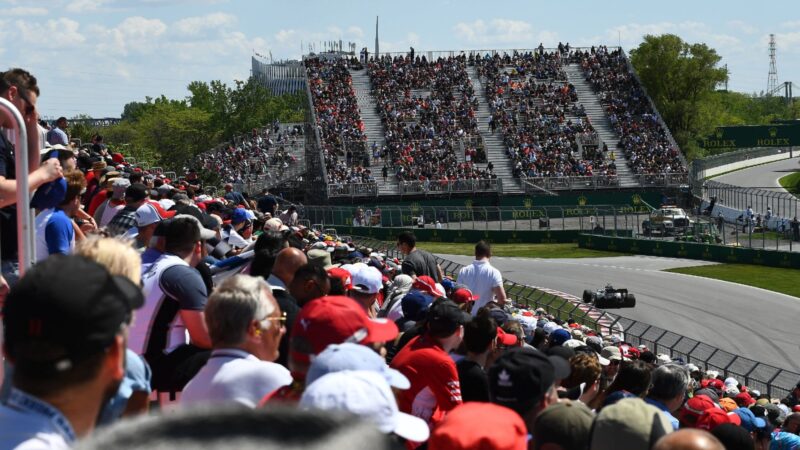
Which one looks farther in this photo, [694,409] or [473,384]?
[694,409]

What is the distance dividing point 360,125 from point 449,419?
206 ft

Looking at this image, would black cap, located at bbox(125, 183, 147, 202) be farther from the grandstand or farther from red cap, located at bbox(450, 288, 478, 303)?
the grandstand

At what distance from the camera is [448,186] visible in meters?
60.1

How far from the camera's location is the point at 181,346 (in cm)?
600

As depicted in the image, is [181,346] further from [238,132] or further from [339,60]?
[238,132]

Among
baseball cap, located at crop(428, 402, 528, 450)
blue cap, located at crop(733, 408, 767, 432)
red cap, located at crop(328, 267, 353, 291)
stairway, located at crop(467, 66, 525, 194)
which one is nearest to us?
baseball cap, located at crop(428, 402, 528, 450)

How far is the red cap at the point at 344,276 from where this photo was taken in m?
7.85

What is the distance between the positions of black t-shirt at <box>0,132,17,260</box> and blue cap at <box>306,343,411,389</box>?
2.51 metres

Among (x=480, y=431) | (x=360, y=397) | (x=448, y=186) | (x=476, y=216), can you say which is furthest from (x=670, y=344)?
(x=448, y=186)

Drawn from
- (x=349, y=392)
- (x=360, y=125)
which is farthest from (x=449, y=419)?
(x=360, y=125)

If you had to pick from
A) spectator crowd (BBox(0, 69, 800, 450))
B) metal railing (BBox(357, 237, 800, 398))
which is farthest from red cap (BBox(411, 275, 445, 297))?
metal railing (BBox(357, 237, 800, 398))

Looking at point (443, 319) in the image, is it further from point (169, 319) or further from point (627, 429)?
point (627, 429)

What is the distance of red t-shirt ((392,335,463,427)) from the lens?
19.2 ft

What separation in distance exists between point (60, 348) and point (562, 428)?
2474mm
